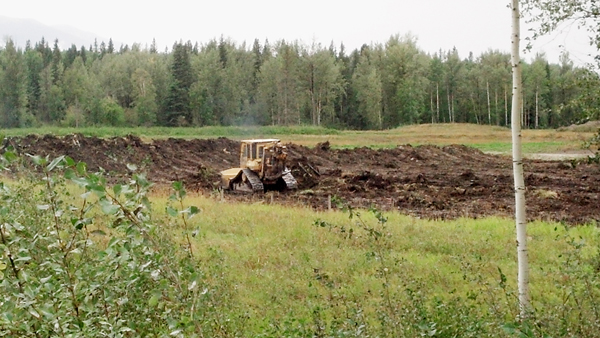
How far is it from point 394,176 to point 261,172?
7.22 metres

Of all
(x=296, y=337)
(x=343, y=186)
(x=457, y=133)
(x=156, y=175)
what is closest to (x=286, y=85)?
(x=457, y=133)

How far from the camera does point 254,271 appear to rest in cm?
936

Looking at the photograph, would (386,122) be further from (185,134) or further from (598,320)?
(598,320)

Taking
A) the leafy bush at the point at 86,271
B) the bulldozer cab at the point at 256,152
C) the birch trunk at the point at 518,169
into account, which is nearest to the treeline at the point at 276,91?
the bulldozer cab at the point at 256,152

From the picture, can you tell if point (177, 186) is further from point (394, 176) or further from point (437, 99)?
point (437, 99)

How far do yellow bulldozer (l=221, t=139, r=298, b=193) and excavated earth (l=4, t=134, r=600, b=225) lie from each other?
2.25ft

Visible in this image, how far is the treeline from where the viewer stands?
71.8 m

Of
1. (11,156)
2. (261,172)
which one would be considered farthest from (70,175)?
(261,172)

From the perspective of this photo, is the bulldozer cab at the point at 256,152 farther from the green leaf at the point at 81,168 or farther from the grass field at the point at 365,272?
the green leaf at the point at 81,168

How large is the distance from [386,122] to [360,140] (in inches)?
1043

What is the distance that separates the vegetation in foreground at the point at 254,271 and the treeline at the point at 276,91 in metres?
58.8

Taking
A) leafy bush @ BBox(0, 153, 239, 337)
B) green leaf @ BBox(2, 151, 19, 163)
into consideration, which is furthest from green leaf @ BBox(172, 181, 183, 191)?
green leaf @ BBox(2, 151, 19, 163)

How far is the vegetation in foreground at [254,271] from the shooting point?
262cm

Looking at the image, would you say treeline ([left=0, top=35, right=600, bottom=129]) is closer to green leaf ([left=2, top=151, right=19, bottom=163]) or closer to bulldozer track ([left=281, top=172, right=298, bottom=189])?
bulldozer track ([left=281, top=172, right=298, bottom=189])
